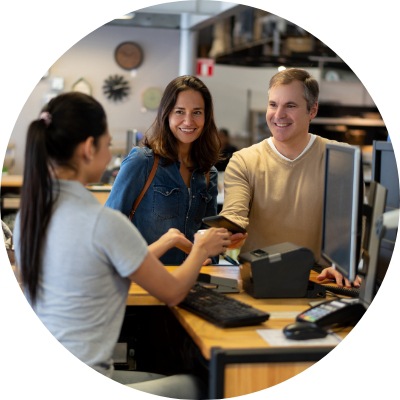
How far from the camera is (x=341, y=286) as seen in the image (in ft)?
8.83

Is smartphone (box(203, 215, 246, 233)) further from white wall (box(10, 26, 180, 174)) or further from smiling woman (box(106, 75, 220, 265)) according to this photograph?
white wall (box(10, 26, 180, 174))

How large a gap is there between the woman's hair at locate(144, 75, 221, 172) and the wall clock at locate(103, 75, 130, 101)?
6689mm

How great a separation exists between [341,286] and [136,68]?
7438 millimetres

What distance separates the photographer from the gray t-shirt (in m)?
2.00

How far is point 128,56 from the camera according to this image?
963 centimetres

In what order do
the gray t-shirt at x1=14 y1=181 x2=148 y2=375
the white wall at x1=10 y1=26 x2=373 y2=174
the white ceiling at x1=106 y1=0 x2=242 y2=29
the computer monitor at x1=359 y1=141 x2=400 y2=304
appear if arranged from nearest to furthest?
1. the gray t-shirt at x1=14 y1=181 x2=148 y2=375
2. the computer monitor at x1=359 y1=141 x2=400 y2=304
3. the white ceiling at x1=106 y1=0 x2=242 y2=29
4. the white wall at x1=10 y1=26 x2=373 y2=174

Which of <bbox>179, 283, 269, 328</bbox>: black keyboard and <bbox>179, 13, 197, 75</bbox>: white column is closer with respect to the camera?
<bbox>179, 283, 269, 328</bbox>: black keyboard

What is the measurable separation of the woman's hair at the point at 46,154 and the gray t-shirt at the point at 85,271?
0.03 metres

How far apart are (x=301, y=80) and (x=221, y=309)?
1.22 m

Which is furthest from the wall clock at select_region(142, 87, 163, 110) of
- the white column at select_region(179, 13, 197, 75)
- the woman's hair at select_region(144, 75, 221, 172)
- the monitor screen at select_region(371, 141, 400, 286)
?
the monitor screen at select_region(371, 141, 400, 286)

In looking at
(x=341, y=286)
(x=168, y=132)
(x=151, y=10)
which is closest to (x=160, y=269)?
(x=341, y=286)

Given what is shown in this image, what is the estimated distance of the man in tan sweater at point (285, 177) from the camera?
2.98 m

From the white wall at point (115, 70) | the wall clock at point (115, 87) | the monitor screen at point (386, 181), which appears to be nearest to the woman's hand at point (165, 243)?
the monitor screen at point (386, 181)

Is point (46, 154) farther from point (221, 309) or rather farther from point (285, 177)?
point (285, 177)
